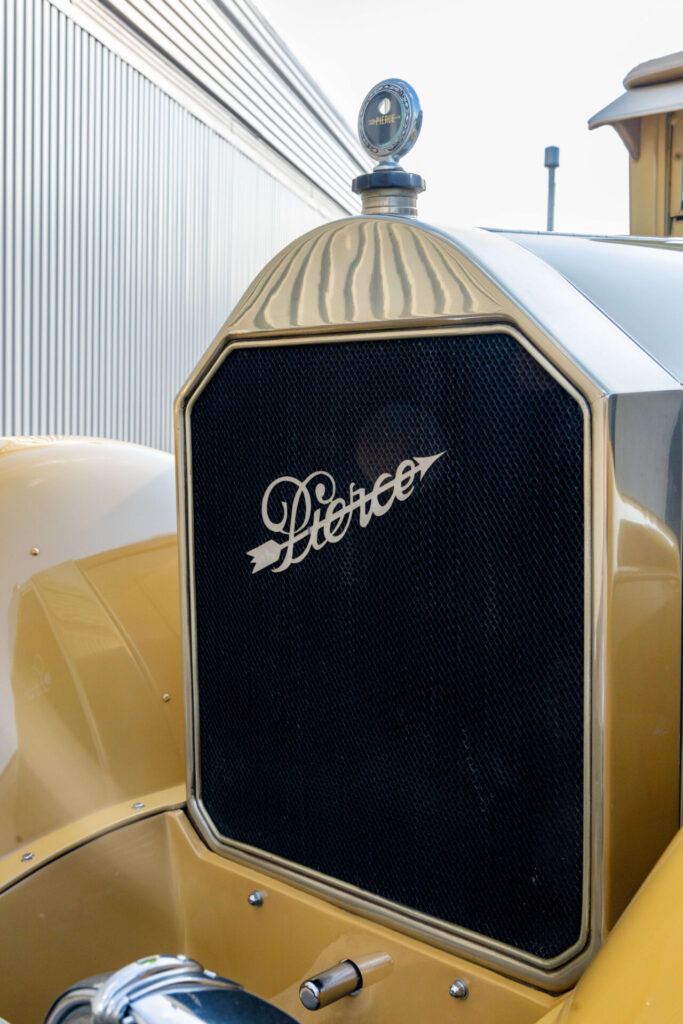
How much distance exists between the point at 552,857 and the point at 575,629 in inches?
10.6

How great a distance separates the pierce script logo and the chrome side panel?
0.60 feet

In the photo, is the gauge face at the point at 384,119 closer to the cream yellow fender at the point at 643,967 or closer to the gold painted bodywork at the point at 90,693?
the gold painted bodywork at the point at 90,693

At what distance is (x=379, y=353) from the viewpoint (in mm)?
1171

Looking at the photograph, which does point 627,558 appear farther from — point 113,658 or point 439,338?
point 113,658

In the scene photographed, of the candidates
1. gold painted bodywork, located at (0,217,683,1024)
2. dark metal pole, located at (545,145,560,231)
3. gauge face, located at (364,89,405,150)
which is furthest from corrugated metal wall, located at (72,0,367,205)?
gold painted bodywork, located at (0,217,683,1024)

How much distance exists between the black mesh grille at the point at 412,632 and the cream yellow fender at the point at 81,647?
0.21 meters

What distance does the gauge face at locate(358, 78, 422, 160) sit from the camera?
52.9 inches

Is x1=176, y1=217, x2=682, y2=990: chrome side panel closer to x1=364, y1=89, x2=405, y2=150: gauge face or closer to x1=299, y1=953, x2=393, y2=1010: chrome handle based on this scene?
x1=299, y1=953, x2=393, y2=1010: chrome handle

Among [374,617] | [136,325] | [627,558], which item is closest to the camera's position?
[627,558]

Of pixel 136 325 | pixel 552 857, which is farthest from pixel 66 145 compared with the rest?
pixel 552 857

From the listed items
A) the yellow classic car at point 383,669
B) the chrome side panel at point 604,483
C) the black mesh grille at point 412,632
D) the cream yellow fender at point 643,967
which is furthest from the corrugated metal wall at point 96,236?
the cream yellow fender at point 643,967

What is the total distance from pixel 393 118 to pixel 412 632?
727 mm

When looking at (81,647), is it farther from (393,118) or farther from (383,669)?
(393,118)

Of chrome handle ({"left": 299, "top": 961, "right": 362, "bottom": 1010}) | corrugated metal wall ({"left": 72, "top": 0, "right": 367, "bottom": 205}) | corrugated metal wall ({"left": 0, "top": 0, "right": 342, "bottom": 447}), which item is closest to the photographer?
chrome handle ({"left": 299, "top": 961, "right": 362, "bottom": 1010})
